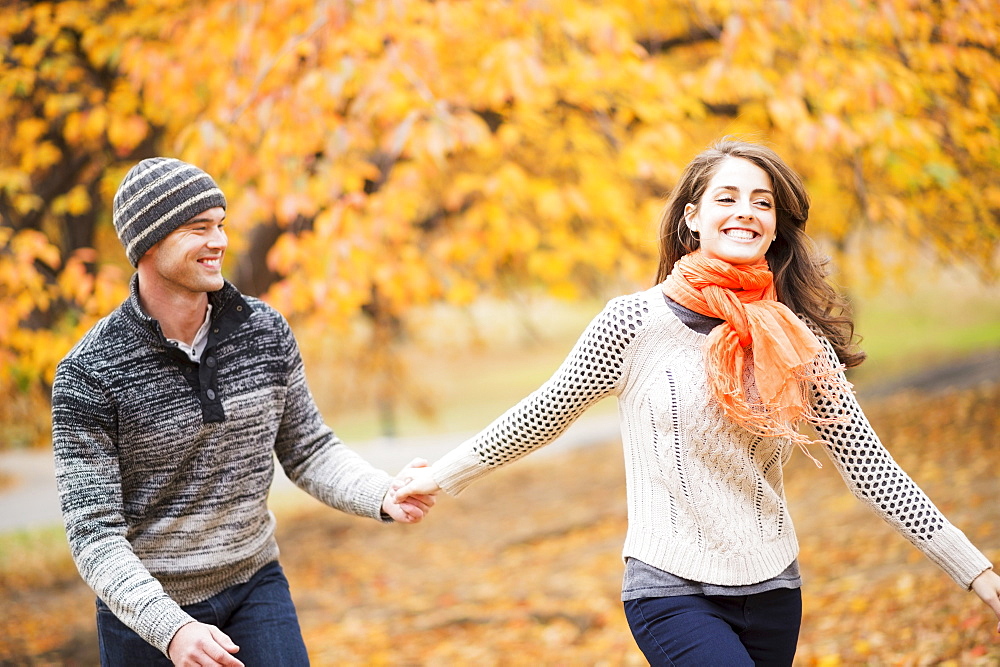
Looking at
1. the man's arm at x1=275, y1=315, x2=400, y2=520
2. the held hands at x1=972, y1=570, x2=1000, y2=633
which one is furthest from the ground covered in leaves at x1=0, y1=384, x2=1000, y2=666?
the man's arm at x1=275, y1=315, x2=400, y2=520

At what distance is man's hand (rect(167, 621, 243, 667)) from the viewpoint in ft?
7.42

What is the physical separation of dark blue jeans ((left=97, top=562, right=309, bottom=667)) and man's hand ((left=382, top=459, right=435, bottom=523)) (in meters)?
0.41

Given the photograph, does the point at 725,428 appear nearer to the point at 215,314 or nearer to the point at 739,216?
the point at 739,216

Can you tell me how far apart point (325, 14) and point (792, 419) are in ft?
10.6

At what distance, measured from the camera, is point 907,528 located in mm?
2441

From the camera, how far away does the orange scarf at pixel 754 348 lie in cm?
233

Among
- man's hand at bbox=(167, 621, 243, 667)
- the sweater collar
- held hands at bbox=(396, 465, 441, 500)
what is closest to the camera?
man's hand at bbox=(167, 621, 243, 667)

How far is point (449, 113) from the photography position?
16.1 feet

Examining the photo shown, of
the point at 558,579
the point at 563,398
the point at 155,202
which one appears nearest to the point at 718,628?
the point at 563,398

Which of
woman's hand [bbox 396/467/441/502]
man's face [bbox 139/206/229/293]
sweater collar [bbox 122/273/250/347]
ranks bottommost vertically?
woman's hand [bbox 396/467/441/502]

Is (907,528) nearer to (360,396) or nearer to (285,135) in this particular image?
(285,135)

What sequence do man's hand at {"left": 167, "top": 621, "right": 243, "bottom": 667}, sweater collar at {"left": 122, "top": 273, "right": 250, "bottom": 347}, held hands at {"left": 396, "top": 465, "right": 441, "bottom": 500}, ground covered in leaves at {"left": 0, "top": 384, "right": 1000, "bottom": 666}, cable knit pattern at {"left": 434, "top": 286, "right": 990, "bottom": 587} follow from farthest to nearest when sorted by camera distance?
ground covered in leaves at {"left": 0, "top": 384, "right": 1000, "bottom": 666}
held hands at {"left": 396, "top": 465, "right": 441, "bottom": 500}
sweater collar at {"left": 122, "top": 273, "right": 250, "bottom": 347}
cable knit pattern at {"left": 434, "top": 286, "right": 990, "bottom": 587}
man's hand at {"left": 167, "top": 621, "right": 243, "bottom": 667}

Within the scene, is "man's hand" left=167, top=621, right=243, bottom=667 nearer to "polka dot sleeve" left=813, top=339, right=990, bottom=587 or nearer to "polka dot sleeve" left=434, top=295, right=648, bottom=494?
"polka dot sleeve" left=434, top=295, right=648, bottom=494

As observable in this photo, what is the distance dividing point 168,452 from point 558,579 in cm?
464
